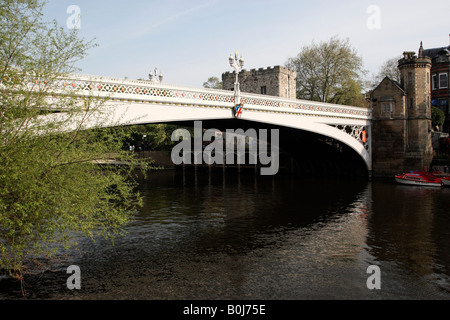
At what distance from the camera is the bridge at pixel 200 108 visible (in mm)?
14191

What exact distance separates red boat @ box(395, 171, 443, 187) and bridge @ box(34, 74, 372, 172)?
4.28 meters

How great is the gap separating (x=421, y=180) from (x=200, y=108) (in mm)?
16053

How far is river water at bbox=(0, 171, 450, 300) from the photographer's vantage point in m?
8.37

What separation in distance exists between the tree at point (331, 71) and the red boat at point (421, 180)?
1722cm

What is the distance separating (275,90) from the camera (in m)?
45.2

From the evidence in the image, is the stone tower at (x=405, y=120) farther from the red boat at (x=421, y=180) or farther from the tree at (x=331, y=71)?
the tree at (x=331, y=71)

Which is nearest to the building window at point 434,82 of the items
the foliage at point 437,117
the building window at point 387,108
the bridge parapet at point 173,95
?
the foliage at point 437,117

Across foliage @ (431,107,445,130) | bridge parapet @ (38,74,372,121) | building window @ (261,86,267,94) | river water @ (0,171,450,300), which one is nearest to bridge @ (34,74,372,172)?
bridge parapet @ (38,74,372,121)

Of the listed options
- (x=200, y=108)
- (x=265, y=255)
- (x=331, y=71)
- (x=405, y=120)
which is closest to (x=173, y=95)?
(x=200, y=108)

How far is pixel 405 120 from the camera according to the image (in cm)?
3125

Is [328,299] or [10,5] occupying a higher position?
[10,5]
